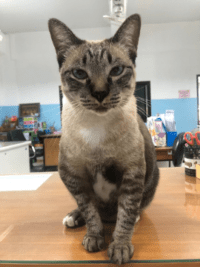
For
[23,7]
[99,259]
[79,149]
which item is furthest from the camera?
[23,7]

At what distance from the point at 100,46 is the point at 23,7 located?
4099 millimetres

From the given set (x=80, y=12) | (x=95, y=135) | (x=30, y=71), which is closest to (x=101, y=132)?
(x=95, y=135)

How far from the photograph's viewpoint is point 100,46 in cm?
60

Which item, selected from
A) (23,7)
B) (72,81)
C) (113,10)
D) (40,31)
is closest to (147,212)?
(72,81)

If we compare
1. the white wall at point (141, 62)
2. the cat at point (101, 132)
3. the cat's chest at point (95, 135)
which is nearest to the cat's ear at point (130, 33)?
the cat at point (101, 132)

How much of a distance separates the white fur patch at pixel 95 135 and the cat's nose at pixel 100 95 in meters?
0.08

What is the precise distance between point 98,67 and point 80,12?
14.0 ft

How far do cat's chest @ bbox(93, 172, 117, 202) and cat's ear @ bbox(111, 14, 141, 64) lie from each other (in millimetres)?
356

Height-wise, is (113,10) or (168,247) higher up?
(113,10)

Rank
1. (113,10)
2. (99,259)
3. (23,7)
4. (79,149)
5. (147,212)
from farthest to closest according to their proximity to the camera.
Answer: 1. (23,7)
2. (113,10)
3. (147,212)
4. (79,149)
5. (99,259)

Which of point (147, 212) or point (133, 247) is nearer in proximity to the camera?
point (133, 247)

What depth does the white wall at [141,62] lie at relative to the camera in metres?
4.95

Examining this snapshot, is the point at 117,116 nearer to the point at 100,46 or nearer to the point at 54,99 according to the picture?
the point at 100,46

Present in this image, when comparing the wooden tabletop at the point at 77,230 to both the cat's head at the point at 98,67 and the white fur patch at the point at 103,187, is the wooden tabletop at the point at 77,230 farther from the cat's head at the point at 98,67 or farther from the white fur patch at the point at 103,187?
the cat's head at the point at 98,67
